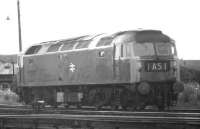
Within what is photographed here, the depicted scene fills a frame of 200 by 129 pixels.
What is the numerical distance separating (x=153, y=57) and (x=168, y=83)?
127 cm

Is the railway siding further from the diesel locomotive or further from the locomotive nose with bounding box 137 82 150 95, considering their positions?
the diesel locomotive

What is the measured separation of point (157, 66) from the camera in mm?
19578

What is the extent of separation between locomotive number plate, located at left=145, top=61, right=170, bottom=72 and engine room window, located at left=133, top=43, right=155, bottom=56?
0.42 m

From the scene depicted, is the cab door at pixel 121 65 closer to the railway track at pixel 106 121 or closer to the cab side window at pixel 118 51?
the cab side window at pixel 118 51

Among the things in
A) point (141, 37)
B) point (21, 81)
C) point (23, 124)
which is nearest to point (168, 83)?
point (141, 37)

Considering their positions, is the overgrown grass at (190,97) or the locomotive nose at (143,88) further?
the overgrown grass at (190,97)

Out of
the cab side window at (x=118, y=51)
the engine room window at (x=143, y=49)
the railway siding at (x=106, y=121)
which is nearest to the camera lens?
the railway siding at (x=106, y=121)

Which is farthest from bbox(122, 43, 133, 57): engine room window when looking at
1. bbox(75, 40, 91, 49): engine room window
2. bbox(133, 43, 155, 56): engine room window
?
bbox(75, 40, 91, 49): engine room window

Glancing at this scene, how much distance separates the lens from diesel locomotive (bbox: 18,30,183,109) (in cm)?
1948

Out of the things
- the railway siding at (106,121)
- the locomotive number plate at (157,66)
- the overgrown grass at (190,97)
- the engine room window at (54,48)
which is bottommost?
the overgrown grass at (190,97)

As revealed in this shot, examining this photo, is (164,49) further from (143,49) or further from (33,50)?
(33,50)

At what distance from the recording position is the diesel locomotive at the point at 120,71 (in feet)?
63.9

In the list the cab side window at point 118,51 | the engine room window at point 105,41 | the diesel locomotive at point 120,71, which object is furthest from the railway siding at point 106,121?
the engine room window at point 105,41

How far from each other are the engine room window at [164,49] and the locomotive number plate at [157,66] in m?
0.48
